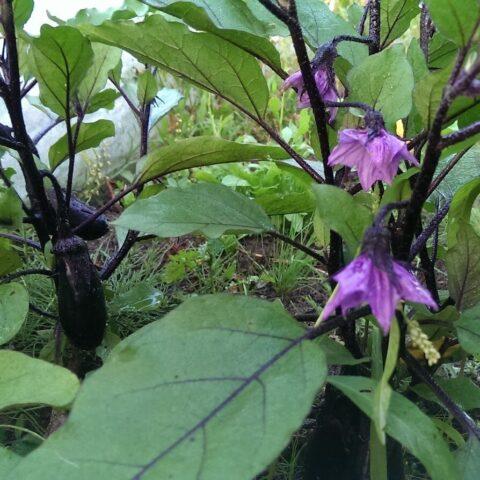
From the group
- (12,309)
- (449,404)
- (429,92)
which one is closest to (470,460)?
(449,404)

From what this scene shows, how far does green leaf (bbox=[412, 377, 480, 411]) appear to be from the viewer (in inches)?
31.7

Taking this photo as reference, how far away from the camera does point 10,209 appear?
925mm

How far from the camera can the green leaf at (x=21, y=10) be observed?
983mm

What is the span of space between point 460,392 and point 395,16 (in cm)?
54

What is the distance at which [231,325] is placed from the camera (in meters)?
0.62

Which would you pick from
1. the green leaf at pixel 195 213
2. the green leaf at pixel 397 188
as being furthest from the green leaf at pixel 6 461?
the green leaf at pixel 397 188

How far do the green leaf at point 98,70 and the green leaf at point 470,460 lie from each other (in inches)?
29.2

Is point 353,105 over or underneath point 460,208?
over

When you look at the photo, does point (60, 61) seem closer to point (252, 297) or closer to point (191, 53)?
point (191, 53)

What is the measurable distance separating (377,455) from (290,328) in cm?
20

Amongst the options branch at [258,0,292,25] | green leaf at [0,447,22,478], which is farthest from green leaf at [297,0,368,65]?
green leaf at [0,447,22,478]

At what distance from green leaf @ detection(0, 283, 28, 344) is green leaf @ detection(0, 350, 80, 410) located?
0.10m

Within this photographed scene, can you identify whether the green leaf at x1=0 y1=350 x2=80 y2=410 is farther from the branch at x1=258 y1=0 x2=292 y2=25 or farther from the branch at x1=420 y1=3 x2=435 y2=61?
the branch at x1=420 y1=3 x2=435 y2=61

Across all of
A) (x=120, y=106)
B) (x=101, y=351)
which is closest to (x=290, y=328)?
(x=101, y=351)
